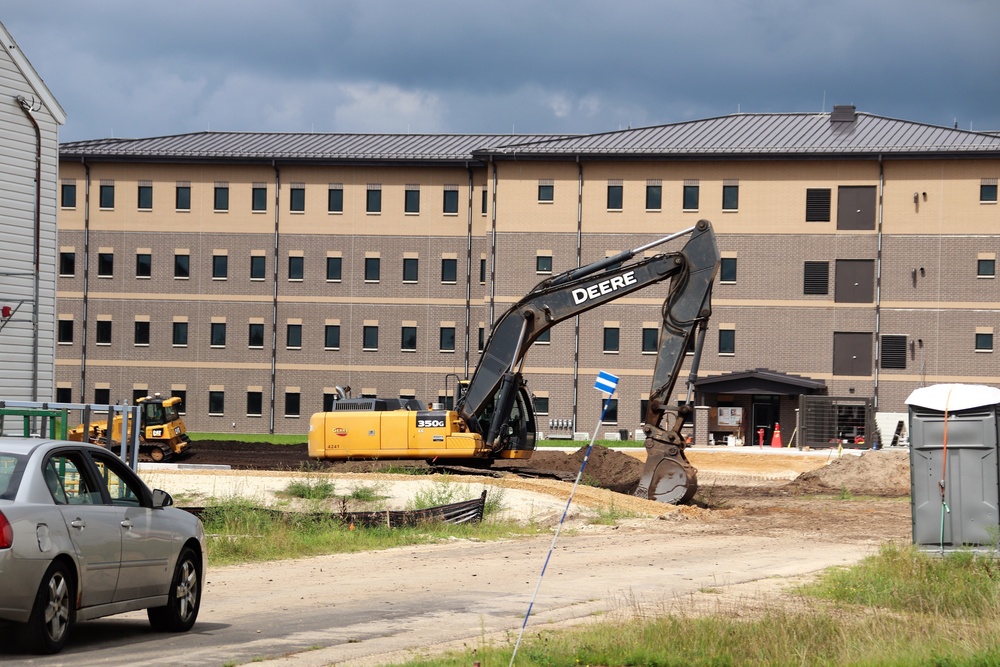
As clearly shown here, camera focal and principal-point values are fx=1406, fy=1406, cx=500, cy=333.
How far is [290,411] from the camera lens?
232 feet

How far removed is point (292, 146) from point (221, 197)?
197 inches

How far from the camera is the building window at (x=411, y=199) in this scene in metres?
70.1

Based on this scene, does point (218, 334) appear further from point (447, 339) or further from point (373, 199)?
point (447, 339)

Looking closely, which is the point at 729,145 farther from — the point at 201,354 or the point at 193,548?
the point at 193,548

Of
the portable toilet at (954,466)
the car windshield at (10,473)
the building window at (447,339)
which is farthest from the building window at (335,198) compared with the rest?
the car windshield at (10,473)

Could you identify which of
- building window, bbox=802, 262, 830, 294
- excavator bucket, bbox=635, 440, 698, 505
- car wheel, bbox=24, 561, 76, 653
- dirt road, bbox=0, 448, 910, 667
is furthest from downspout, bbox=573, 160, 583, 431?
car wheel, bbox=24, 561, 76, 653

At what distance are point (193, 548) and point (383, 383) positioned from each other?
5838cm

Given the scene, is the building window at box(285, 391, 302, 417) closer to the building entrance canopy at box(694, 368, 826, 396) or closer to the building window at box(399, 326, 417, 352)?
the building window at box(399, 326, 417, 352)

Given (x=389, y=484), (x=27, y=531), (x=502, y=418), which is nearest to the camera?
(x=27, y=531)

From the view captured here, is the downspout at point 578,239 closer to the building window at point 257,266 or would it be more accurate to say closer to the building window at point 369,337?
the building window at point 369,337

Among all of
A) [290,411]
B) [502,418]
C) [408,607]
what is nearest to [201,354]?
[290,411]

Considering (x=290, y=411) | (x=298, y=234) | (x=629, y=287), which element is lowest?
(x=290, y=411)

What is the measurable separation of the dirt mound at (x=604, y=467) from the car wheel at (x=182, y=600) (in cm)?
2150

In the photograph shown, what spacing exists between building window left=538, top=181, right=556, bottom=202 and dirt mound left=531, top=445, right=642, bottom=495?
82.4 feet
